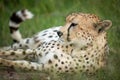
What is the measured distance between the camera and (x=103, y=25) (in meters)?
4.58

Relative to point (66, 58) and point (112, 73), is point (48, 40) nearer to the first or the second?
point (66, 58)

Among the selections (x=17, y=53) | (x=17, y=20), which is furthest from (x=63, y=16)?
(x=17, y=53)

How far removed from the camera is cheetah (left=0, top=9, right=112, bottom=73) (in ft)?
15.1

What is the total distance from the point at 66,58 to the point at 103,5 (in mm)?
767

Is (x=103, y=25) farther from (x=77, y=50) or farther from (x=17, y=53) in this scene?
(x=17, y=53)

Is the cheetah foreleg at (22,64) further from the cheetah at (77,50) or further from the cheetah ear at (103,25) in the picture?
the cheetah ear at (103,25)

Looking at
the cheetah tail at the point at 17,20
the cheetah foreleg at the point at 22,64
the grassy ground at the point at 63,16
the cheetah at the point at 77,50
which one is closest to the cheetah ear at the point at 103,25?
the cheetah at the point at 77,50

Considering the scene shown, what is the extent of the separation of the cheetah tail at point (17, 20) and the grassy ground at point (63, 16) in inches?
11.0

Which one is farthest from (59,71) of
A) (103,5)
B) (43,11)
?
(43,11)

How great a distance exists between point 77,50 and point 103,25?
28 centimetres

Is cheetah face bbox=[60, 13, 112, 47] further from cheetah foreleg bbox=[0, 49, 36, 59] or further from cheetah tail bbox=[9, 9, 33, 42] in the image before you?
cheetah tail bbox=[9, 9, 33, 42]

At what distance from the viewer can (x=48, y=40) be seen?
194 inches

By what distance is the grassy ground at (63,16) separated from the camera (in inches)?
178

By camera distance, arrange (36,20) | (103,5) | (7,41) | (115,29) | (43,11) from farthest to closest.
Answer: (43,11) < (36,20) < (7,41) < (103,5) < (115,29)
